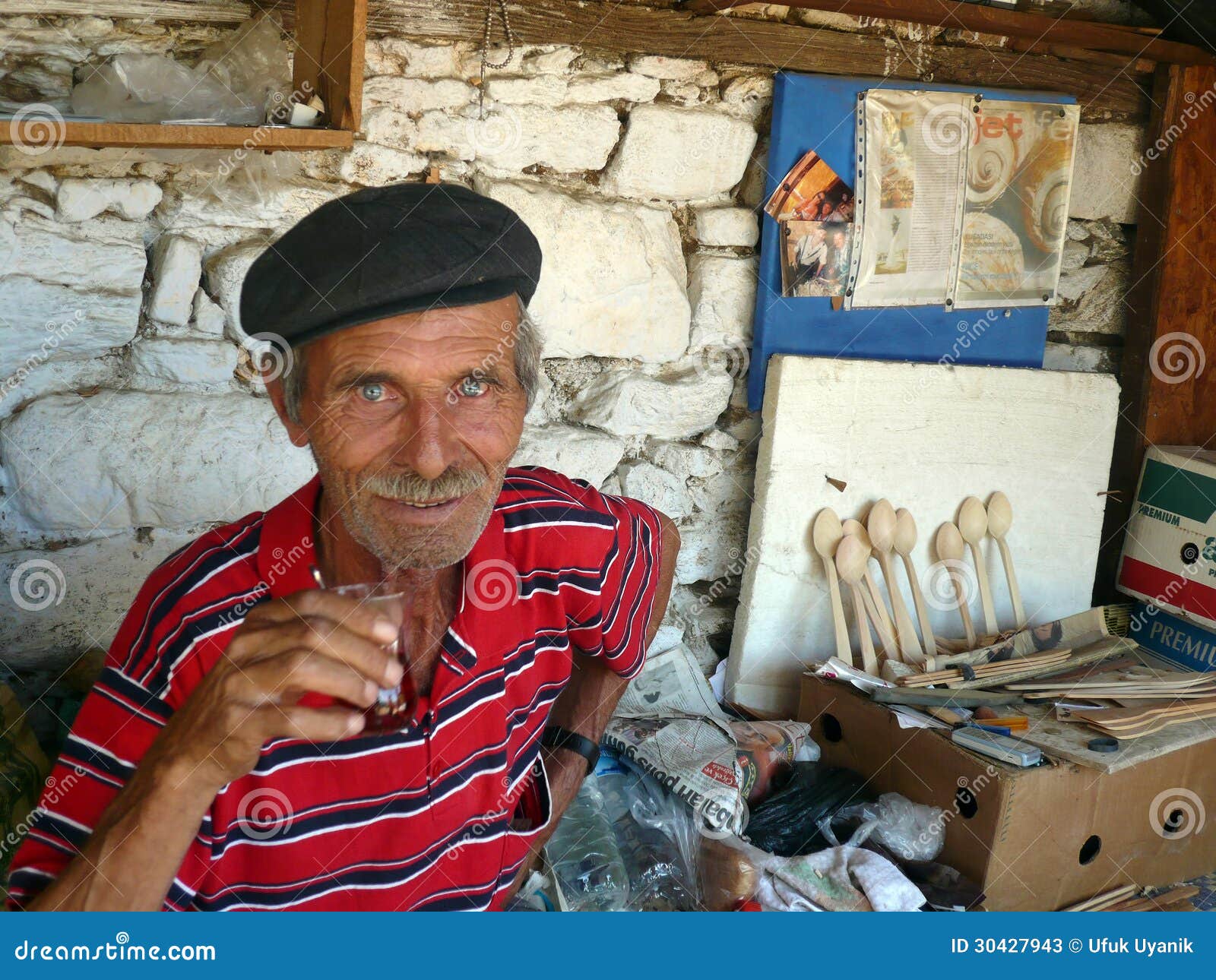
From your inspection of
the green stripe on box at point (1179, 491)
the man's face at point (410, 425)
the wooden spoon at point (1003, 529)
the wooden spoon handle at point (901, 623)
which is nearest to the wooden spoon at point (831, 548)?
the wooden spoon handle at point (901, 623)

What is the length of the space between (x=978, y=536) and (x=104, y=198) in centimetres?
198

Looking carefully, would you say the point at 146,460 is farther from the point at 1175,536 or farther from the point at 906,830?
the point at 1175,536

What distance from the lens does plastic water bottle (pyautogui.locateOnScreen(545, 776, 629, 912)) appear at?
6.05 feet

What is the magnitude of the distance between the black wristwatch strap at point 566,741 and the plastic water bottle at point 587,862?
0.21 metres

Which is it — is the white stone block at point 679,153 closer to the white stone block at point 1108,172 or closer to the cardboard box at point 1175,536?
the white stone block at point 1108,172

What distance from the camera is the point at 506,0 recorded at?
2078 millimetres

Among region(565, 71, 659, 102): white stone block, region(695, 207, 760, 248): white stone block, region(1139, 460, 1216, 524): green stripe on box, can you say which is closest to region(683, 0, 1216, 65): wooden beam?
region(565, 71, 659, 102): white stone block

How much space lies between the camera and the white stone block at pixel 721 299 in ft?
7.94

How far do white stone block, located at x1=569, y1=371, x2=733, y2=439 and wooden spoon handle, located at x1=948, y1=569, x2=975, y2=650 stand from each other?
70 cm

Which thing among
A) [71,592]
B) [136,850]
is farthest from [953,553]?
[136,850]

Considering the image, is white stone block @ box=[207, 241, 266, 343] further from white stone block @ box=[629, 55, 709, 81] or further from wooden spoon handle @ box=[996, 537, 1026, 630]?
wooden spoon handle @ box=[996, 537, 1026, 630]

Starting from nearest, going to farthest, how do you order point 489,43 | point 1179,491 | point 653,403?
point 489,43 < point 653,403 < point 1179,491

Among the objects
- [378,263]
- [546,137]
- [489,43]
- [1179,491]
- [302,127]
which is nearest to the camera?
[378,263]

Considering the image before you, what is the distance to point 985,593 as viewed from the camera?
8.47ft
